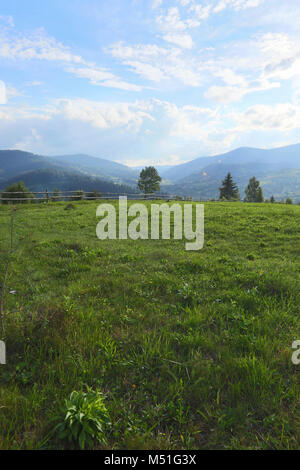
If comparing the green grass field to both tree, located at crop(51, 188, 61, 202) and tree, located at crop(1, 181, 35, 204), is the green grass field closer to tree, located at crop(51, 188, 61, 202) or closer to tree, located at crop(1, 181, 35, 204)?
tree, located at crop(1, 181, 35, 204)

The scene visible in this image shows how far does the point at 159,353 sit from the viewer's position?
3.87m

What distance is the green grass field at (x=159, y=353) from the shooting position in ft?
9.12

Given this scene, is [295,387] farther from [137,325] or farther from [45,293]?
[45,293]

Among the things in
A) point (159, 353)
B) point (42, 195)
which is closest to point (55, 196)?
point (42, 195)

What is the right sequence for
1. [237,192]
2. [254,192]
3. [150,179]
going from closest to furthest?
[237,192] < [150,179] < [254,192]

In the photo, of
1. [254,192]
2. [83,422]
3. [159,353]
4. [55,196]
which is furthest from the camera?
[254,192]

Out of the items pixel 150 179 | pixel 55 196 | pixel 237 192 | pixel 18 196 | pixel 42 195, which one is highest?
pixel 150 179

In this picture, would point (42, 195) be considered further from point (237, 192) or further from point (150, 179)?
point (237, 192)

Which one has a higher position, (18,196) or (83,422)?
(18,196)

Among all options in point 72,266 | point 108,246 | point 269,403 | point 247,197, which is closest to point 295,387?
point 269,403

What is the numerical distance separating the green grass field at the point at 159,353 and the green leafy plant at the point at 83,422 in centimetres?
9

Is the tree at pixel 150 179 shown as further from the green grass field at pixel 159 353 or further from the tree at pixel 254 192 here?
the green grass field at pixel 159 353

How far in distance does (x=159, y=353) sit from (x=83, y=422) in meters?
1.52

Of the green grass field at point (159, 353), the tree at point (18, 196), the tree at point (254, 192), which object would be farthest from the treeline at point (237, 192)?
the green grass field at point (159, 353)
